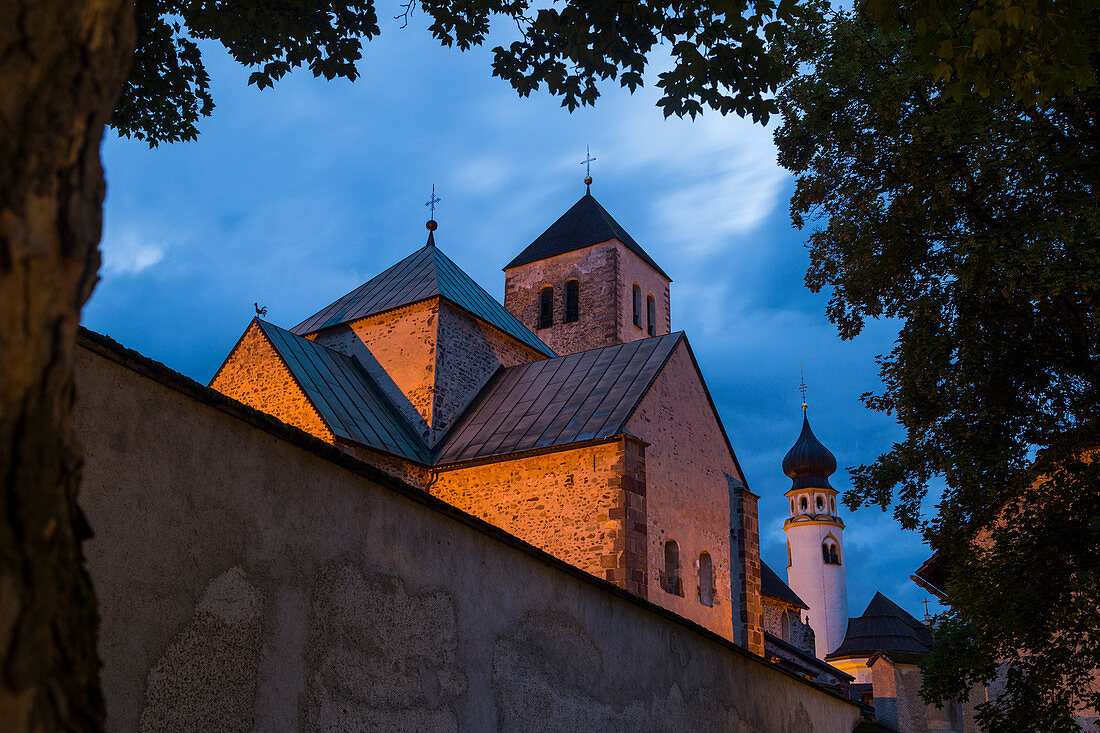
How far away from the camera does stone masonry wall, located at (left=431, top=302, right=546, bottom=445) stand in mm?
19516

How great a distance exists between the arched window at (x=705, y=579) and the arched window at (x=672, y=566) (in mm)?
849

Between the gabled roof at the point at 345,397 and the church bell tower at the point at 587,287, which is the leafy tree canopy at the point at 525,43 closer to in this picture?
the gabled roof at the point at 345,397

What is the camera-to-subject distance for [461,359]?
20.5m

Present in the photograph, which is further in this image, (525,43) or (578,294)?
(578,294)

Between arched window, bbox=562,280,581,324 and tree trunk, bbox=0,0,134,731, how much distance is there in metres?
30.4

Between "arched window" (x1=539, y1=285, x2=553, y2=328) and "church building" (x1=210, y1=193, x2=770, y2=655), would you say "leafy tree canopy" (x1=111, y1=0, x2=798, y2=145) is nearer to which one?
"church building" (x1=210, y1=193, x2=770, y2=655)

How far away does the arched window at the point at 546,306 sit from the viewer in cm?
3272

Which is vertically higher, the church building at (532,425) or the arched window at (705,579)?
the church building at (532,425)

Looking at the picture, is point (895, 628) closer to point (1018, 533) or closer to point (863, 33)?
point (1018, 533)

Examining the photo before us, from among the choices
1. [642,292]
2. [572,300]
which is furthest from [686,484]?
[642,292]

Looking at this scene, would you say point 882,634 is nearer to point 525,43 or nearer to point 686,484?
point 686,484

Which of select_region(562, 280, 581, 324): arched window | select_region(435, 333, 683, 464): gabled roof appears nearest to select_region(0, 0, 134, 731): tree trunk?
select_region(435, 333, 683, 464): gabled roof

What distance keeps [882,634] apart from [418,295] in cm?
2212

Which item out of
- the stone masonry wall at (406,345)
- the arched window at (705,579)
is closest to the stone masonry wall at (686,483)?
the arched window at (705,579)
